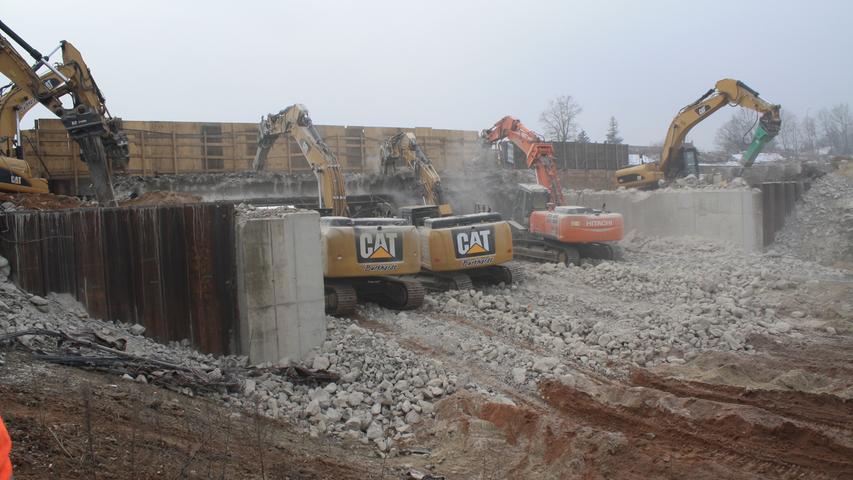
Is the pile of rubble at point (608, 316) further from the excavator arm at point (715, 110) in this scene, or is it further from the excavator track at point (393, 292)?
the excavator arm at point (715, 110)

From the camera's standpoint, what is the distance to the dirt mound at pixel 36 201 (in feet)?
33.2

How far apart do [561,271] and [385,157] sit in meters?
6.07

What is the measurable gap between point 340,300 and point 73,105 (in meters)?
7.06

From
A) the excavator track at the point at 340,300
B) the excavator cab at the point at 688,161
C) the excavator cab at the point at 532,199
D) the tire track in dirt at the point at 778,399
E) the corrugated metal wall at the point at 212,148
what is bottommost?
the tire track in dirt at the point at 778,399

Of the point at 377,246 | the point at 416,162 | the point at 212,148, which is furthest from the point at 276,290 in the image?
the point at 212,148

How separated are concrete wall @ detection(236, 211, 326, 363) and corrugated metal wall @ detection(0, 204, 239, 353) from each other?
24 cm

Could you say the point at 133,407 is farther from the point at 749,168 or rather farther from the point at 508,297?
the point at 749,168

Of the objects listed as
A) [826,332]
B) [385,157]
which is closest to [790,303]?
[826,332]

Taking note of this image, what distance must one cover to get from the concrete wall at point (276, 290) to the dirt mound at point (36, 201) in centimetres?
301

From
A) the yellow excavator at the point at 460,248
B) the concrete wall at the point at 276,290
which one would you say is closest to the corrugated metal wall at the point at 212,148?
the yellow excavator at the point at 460,248

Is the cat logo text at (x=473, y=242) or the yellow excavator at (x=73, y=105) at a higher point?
the yellow excavator at (x=73, y=105)

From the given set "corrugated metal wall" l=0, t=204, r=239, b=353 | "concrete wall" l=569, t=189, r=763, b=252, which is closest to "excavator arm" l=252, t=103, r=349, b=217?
"corrugated metal wall" l=0, t=204, r=239, b=353

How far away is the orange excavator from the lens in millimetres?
17500

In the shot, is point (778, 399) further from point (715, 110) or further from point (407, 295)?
point (715, 110)
